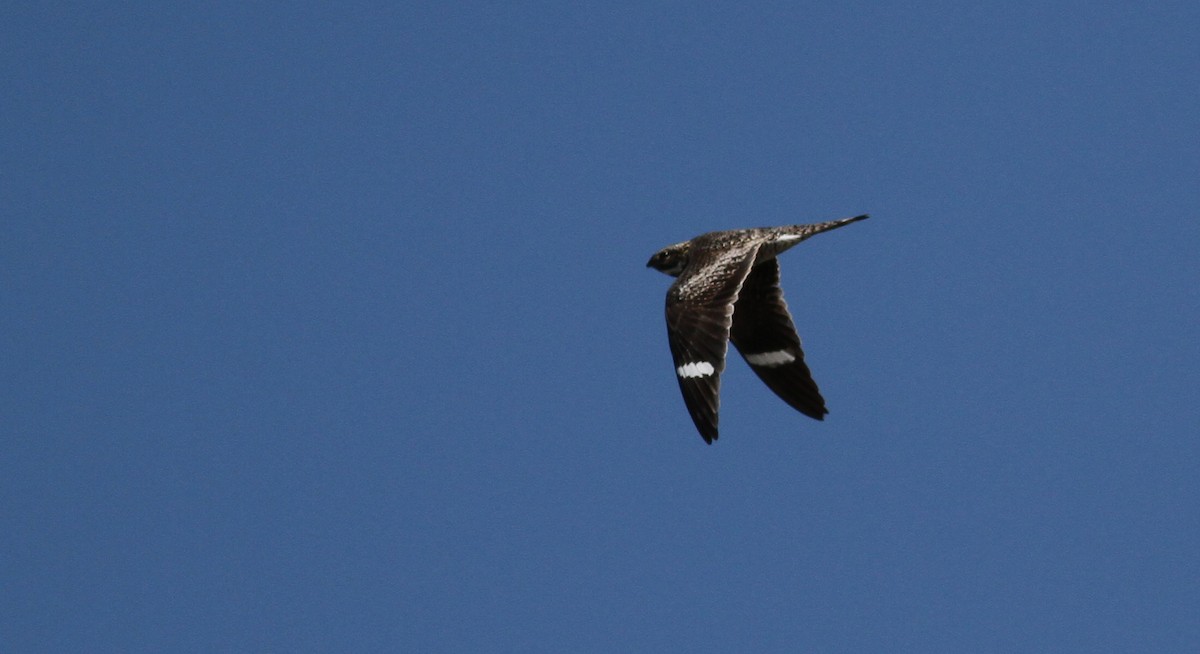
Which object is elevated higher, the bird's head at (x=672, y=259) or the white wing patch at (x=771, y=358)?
the bird's head at (x=672, y=259)

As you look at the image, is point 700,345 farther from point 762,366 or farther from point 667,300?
point 762,366

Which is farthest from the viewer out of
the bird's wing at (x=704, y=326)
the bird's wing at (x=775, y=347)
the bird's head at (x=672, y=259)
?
the bird's head at (x=672, y=259)

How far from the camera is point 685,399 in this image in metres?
15.5

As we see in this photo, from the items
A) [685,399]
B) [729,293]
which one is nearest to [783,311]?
[729,293]

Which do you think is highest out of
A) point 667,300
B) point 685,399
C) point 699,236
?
point 699,236

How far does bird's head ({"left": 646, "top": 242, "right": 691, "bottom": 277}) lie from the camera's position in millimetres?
19531

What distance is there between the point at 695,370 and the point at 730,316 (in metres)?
0.73

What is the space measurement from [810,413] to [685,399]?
4057 mm

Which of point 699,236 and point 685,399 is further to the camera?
point 699,236

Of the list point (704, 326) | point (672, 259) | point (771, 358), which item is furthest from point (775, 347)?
point (704, 326)

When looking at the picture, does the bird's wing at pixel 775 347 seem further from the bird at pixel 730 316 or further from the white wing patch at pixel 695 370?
the white wing patch at pixel 695 370

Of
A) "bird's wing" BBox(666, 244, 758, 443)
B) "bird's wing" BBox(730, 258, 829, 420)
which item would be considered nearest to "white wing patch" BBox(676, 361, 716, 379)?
"bird's wing" BBox(666, 244, 758, 443)

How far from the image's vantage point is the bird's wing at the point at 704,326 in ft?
50.7

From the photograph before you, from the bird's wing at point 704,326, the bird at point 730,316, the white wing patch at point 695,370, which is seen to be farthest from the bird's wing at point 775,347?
the white wing patch at point 695,370
